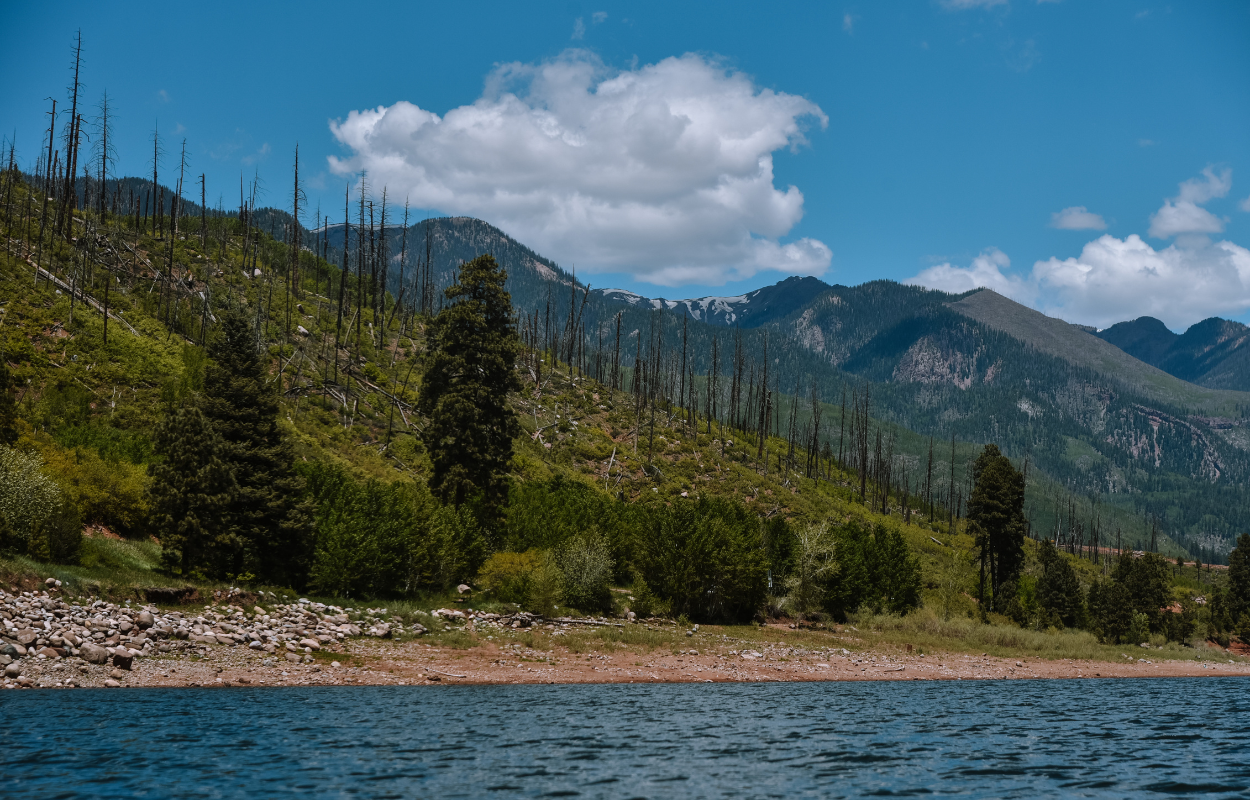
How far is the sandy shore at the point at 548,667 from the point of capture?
88.1 feet

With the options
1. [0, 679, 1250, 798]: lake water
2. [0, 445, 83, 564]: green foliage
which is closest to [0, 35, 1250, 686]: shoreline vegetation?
[0, 445, 83, 564]: green foliage

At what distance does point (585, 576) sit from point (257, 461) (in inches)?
809

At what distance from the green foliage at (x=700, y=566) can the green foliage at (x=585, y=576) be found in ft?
12.9

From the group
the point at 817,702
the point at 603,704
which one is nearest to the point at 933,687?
the point at 817,702

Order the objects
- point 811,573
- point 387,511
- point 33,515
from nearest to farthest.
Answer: point 33,515 < point 387,511 < point 811,573

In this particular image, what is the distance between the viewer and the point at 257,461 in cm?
3959

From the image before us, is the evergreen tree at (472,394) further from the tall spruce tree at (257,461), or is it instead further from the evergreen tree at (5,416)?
the evergreen tree at (5,416)

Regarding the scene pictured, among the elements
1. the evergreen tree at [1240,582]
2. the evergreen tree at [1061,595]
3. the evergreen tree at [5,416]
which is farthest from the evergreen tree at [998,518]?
the evergreen tree at [5,416]

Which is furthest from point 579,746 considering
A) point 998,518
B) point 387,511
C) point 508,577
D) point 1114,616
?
point 1114,616

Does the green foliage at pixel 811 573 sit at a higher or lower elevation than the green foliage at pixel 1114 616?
higher

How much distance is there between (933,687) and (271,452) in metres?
34.2

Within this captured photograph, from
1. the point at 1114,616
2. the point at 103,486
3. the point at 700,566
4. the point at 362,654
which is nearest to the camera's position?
the point at 362,654

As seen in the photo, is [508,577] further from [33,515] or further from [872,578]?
[872,578]

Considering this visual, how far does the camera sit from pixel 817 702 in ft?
99.0
